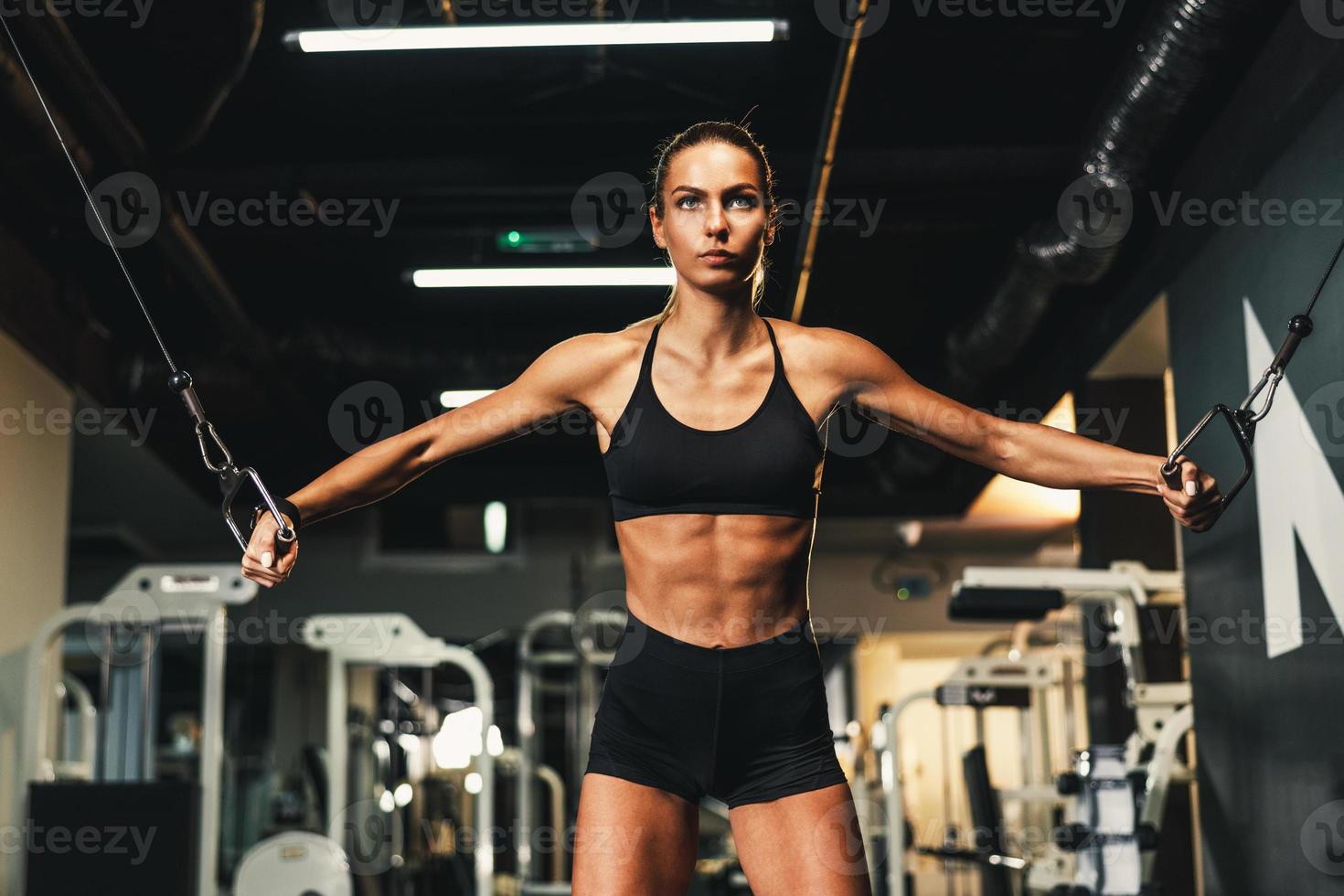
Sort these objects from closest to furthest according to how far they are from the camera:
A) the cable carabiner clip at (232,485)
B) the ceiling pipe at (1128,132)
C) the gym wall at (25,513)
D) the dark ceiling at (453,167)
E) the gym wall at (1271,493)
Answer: the cable carabiner clip at (232,485), the gym wall at (1271,493), the ceiling pipe at (1128,132), the dark ceiling at (453,167), the gym wall at (25,513)

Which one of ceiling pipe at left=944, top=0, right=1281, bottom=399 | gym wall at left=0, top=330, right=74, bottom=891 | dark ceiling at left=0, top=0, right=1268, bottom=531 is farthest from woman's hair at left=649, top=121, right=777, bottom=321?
gym wall at left=0, top=330, right=74, bottom=891

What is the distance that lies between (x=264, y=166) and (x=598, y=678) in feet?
22.1

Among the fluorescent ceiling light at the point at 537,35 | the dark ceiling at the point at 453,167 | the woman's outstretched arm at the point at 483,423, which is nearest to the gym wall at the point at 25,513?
the dark ceiling at the point at 453,167

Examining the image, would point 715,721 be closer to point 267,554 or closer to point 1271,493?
point 267,554

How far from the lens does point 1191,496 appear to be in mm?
1924

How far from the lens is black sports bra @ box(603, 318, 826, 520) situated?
6.56ft

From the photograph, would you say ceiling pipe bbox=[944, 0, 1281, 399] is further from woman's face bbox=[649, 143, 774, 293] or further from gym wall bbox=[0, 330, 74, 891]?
gym wall bbox=[0, 330, 74, 891]

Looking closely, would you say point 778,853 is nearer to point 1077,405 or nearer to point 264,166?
A: point 264,166

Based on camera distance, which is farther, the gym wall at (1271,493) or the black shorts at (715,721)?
the gym wall at (1271,493)

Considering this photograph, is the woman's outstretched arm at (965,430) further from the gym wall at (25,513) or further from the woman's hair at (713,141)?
the gym wall at (25,513)

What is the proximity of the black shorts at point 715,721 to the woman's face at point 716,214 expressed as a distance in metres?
0.52

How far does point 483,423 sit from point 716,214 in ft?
1.49

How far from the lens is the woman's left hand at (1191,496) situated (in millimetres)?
1927

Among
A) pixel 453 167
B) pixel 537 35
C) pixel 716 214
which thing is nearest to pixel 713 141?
pixel 716 214
